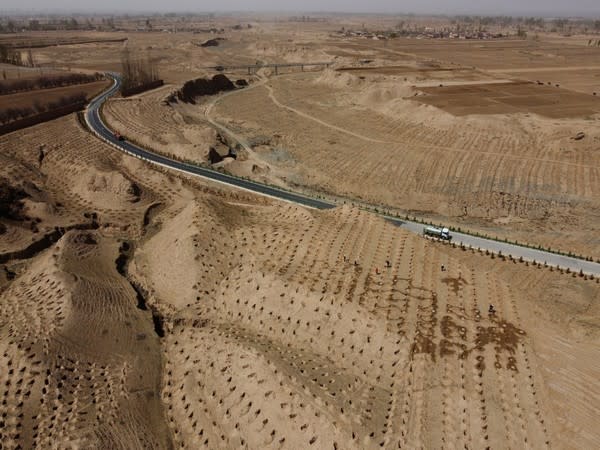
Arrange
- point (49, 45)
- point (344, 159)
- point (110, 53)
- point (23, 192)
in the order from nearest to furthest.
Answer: point (23, 192), point (344, 159), point (110, 53), point (49, 45)

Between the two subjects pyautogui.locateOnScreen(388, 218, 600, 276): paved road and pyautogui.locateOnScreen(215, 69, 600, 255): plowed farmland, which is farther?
pyautogui.locateOnScreen(215, 69, 600, 255): plowed farmland

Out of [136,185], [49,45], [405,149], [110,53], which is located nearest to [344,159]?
[405,149]

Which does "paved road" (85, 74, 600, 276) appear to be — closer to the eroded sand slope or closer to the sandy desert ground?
the sandy desert ground

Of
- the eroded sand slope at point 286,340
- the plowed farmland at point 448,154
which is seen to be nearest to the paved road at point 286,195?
the eroded sand slope at point 286,340

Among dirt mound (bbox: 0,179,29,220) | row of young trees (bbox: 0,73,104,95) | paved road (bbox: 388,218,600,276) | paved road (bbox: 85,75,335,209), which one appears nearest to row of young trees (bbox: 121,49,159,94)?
row of young trees (bbox: 0,73,104,95)

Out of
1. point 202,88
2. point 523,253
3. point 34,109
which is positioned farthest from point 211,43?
point 523,253

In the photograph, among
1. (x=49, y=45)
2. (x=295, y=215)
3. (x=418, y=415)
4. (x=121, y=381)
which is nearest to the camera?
(x=418, y=415)

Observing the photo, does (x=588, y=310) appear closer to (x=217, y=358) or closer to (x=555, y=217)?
(x=555, y=217)
